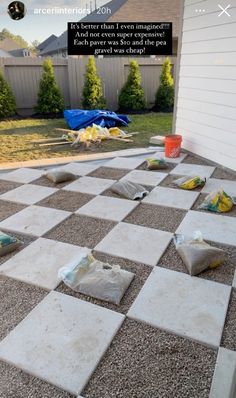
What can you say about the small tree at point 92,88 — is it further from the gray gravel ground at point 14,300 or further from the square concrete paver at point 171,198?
the gray gravel ground at point 14,300

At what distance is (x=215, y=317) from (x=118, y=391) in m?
0.65

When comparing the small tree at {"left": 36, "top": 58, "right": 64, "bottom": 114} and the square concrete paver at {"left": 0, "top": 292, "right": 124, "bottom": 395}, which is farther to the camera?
the small tree at {"left": 36, "top": 58, "right": 64, "bottom": 114}

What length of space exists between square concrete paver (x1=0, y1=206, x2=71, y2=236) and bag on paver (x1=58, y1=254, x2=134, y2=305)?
0.66 meters

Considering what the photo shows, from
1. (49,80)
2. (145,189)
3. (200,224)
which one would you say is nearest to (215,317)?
(200,224)

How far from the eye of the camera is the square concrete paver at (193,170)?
3770 millimetres

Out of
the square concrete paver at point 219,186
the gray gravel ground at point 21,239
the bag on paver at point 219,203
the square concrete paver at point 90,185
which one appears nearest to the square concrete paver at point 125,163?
the square concrete paver at point 90,185

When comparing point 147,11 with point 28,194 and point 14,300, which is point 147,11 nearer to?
point 28,194

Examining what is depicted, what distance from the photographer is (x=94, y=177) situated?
3713 millimetres

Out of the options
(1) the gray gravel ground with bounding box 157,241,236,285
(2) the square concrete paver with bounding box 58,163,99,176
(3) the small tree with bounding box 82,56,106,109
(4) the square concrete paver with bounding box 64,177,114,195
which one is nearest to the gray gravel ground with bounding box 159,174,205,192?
(4) the square concrete paver with bounding box 64,177,114,195

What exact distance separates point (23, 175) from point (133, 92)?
5693 mm

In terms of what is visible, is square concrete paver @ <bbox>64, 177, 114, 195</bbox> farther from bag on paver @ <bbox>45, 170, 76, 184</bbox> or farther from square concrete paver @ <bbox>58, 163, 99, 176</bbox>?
square concrete paver @ <bbox>58, 163, 99, 176</bbox>

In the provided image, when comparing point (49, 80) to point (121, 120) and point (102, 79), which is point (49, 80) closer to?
point (102, 79)

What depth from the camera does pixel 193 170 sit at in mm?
3910

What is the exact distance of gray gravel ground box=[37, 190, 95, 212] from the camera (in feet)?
9.64
